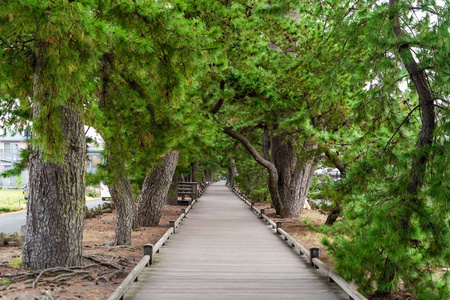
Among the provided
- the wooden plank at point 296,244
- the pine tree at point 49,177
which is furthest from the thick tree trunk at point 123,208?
the wooden plank at point 296,244

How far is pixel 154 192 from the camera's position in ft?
45.6

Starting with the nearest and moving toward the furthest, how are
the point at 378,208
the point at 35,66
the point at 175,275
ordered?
the point at 378,208 < the point at 35,66 < the point at 175,275

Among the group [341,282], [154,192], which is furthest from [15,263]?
[154,192]

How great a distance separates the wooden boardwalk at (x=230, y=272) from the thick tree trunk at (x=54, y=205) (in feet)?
4.67

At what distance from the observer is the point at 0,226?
1557 cm

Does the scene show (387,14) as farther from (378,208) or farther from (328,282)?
(328,282)

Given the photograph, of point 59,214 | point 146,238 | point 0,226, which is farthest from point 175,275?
point 0,226

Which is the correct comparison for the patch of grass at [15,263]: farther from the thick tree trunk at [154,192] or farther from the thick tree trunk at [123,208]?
the thick tree trunk at [154,192]

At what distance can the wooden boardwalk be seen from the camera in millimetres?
6109

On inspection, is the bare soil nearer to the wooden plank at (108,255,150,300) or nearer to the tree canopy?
the wooden plank at (108,255,150,300)

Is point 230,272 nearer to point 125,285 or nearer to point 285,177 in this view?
point 125,285

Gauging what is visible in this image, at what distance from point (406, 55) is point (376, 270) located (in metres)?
2.78

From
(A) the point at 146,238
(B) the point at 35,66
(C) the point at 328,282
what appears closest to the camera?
(B) the point at 35,66

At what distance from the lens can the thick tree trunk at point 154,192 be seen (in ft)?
45.5
